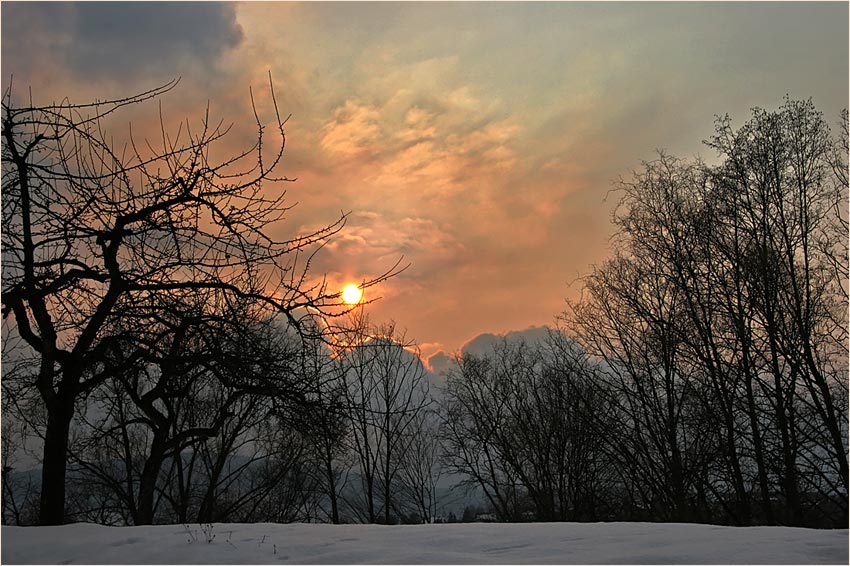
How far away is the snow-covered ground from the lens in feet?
18.0

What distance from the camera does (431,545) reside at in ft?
20.6

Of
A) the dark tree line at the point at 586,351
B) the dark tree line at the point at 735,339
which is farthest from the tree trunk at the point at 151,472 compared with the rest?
the dark tree line at the point at 735,339

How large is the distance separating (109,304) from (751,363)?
1355 cm

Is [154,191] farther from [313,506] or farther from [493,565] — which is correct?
[313,506]

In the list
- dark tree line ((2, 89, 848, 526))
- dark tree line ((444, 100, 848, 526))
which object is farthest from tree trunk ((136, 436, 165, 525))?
dark tree line ((444, 100, 848, 526))

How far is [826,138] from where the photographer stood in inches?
554

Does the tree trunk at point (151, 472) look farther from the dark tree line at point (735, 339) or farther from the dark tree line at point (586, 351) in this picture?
the dark tree line at point (735, 339)

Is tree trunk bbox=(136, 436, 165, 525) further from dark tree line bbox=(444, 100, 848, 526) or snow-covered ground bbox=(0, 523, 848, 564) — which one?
dark tree line bbox=(444, 100, 848, 526)

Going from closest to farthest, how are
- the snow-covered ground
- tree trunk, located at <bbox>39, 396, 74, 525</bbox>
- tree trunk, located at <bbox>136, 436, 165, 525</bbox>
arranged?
the snow-covered ground < tree trunk, located at <bbox>39, 396, 74, 525</bbox> < tree trunk, located at <bbox>136, 436, 165, 525</bbox>

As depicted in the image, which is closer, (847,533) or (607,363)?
(847,533)

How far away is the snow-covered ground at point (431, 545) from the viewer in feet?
18.0

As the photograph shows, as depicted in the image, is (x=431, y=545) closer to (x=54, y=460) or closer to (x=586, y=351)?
(x=54, y=460)

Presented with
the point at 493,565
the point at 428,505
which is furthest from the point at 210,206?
the point at 428,505

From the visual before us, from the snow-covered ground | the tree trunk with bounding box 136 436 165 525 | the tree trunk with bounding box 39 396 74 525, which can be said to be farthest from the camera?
the tree trunk with bounding box 136 436 165 525
